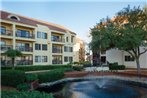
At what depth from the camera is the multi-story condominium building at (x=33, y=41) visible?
121ft

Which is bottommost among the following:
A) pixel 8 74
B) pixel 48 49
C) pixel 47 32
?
pixel 8 74

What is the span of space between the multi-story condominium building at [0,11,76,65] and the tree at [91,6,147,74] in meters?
14.2

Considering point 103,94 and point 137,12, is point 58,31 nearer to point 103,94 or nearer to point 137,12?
point 137,12

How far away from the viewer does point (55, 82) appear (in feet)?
88.8

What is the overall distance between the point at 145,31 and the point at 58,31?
2373cm

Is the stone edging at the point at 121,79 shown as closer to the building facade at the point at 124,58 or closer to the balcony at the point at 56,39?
the building facade at the point at 124,58

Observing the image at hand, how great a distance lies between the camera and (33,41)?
42.1m

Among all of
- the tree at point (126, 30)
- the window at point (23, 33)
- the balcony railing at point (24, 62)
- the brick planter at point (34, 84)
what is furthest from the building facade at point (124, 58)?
the brick planter at point (34, 84)

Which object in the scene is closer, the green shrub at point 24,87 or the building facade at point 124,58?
the green shrub at point 24,87

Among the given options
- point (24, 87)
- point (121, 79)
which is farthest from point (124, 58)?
point (24, 87)

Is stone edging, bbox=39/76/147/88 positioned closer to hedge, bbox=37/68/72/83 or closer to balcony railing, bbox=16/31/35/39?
hedge, bbox=37/68/72/83

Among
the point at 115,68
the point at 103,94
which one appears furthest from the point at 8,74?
the point at 115,68

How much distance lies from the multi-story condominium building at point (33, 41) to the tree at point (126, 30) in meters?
14.2

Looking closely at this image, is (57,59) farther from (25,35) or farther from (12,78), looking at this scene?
(12,78)
